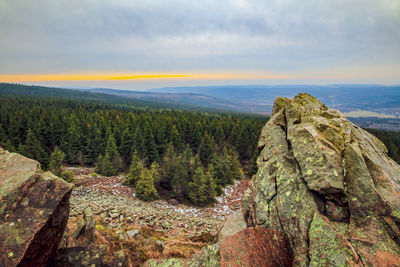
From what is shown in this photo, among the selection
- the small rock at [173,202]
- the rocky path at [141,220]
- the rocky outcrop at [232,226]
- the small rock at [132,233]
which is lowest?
the small rock at [173,202]

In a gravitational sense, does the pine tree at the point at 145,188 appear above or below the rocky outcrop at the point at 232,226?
below

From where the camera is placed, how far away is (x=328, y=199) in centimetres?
778

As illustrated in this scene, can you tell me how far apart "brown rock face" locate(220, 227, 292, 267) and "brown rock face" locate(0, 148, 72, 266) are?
7.16 m

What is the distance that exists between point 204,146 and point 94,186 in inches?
1248

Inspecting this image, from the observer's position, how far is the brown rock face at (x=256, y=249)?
7.11m

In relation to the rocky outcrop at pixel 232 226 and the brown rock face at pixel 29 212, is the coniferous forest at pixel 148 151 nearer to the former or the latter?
the rocky outcrop at pixel 232 226

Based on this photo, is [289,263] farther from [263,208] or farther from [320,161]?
[320,161]

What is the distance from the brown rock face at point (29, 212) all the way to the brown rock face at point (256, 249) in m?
7.16

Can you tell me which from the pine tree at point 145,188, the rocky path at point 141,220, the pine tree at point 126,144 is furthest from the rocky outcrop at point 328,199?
the pine tree at point 126,144

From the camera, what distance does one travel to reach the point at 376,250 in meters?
6.03

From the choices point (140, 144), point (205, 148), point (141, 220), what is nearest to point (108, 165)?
point (140, 144)

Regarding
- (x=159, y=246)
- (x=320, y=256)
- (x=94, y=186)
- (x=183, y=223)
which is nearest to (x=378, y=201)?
(x=320, y=256)

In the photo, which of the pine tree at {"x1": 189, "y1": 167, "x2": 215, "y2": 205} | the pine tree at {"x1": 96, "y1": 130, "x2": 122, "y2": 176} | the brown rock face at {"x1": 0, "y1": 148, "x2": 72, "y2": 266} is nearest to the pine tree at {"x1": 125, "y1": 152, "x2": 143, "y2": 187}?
the pine tree at {"x1": 96, "y1": 130, "x2": 122, "y2": 176}

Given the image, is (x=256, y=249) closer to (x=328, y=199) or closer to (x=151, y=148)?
(x=328, y=199)
